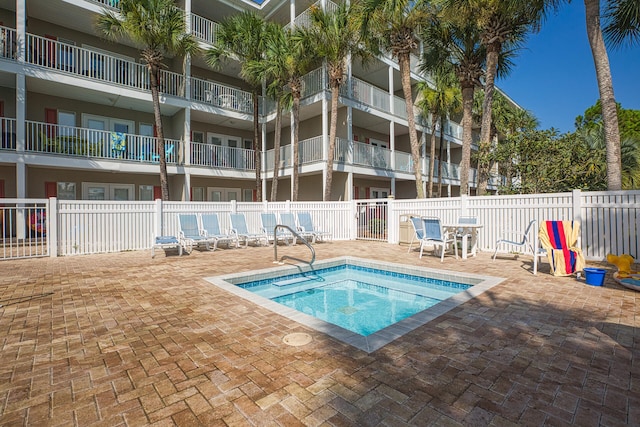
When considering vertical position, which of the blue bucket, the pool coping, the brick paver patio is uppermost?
the blue bucket

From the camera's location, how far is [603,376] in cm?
237

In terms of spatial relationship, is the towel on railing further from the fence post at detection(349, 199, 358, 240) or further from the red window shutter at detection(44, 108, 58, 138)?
the fence post at detection(349, 199, 358, 240)

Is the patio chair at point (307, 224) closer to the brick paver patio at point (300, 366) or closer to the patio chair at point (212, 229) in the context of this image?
the patio chair at point (212, 229)

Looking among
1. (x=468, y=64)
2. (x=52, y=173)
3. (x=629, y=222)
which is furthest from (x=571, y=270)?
(x=52, y=173)

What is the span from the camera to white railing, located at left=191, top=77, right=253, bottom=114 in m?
15.1

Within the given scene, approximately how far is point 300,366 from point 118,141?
1399 centimetres

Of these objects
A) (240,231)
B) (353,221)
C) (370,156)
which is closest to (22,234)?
(240,231)

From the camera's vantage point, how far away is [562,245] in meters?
5.81

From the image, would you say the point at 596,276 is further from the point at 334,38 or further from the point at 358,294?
the point at 334,38

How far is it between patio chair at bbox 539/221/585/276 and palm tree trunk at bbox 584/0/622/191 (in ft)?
11.2

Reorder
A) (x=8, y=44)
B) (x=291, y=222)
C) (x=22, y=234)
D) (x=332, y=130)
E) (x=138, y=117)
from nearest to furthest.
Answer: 1. (x=22, y=234)
2. (x=8, y=44)
3. (x=291, y=222)
4. (x=332, y=130)
5. (x=138, y=117)

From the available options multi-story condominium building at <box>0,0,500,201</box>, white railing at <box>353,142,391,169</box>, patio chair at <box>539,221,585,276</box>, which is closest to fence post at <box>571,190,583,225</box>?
patio chair at <box>539,221,585,276</box>

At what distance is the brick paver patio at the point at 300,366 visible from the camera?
1.96m

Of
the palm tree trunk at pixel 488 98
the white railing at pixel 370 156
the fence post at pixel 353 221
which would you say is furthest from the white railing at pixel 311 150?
the palm tree trunk at pixel 488 98
